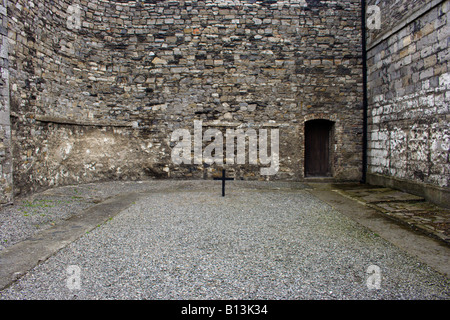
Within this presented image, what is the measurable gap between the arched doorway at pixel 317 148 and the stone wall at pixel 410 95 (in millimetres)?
1297

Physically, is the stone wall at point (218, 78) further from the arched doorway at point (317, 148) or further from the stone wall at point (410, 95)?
the stone wall at point (410, 95)

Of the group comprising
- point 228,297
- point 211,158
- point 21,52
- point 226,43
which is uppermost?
point 226,43

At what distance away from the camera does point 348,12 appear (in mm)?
8555

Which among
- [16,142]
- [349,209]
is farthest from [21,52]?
[349,209]

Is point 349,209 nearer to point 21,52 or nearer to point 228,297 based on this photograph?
point 228,297

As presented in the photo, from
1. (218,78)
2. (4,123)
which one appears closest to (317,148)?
(218,78)

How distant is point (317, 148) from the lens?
9086mm

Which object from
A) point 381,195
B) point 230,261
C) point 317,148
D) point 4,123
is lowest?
point 230,261

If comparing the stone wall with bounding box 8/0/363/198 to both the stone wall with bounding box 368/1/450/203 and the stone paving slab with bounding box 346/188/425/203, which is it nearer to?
the stone wall with bounding box 368/1/450/203

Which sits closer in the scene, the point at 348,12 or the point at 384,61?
the point at 384,61

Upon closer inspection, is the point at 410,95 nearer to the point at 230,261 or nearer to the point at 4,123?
the point at 230,261

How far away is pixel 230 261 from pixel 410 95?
242 inches

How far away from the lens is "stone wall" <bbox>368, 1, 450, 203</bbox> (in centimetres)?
551

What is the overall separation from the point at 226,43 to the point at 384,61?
15.3 ft
